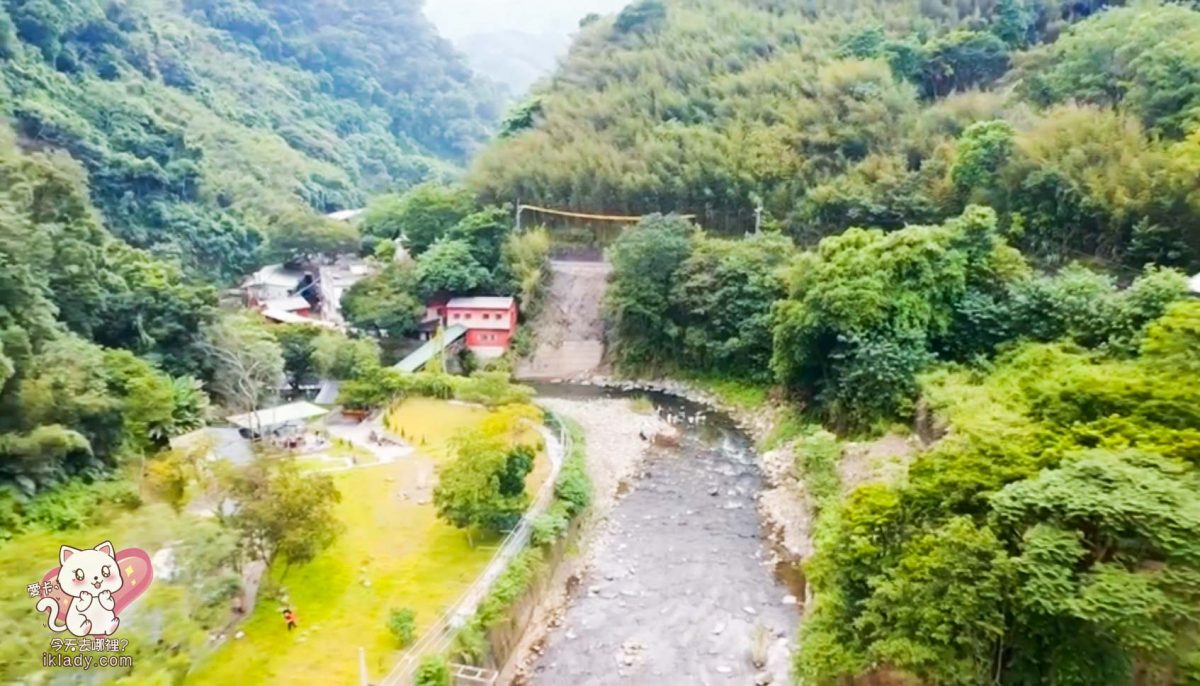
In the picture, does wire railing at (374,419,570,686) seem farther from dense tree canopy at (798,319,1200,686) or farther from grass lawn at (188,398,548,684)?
dense tree canopy at (798,319,1200,686)

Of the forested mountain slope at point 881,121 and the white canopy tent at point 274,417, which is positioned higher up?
the forested mountain slope at point 881,121

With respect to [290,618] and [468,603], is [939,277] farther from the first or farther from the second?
[290,618]

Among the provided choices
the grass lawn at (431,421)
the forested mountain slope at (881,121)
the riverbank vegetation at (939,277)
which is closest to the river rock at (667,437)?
the riverbank vegetation at (939,277)

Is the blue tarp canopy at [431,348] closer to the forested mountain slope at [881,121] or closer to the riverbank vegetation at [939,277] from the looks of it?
the riverbank vegetation at [939,277]

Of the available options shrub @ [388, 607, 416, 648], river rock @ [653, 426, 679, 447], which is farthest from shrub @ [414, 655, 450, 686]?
river rock @ [653, 426, 679, 447]

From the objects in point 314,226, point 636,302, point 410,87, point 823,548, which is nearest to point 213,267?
point 314,226
